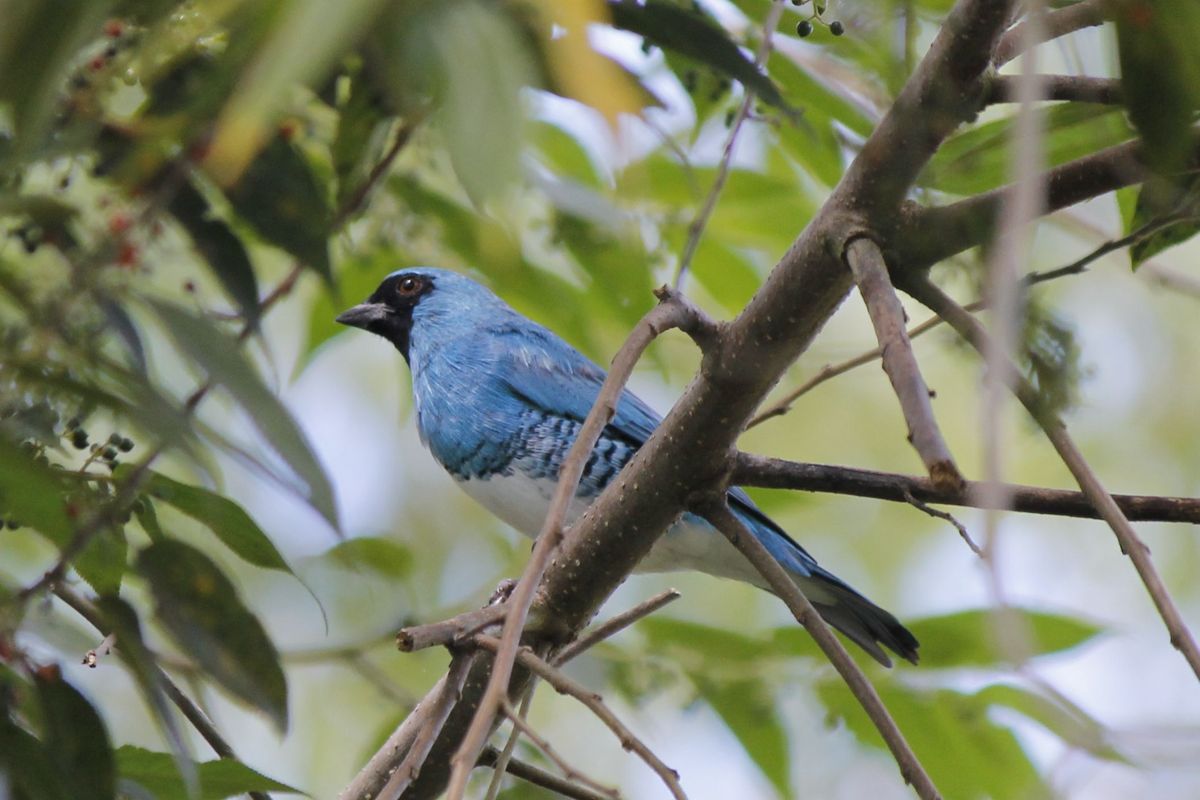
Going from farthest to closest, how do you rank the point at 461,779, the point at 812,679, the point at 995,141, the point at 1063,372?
1. the point at 812,679
2. the point at 995,141
3. the point at 1063,372
4. the point at 461,779

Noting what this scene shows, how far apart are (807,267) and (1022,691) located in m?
1.38

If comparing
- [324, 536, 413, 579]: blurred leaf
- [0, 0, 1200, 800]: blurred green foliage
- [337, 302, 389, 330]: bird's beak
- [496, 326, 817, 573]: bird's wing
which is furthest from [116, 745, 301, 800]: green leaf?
[337, 302, 389, 330]: bird's beak

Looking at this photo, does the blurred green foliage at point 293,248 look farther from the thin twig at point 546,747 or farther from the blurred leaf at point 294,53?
the thin twig at point 546,747

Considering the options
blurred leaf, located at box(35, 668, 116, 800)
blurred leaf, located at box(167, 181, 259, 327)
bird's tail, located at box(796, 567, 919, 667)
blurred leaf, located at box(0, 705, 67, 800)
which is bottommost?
blurred leaf, located at box(0, 705, 67, 800)

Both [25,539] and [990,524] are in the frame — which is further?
[25,539]

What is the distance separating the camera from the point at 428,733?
2.01 meters

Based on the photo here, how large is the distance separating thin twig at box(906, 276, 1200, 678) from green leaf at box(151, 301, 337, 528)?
79 cm

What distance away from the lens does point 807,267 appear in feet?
7.09

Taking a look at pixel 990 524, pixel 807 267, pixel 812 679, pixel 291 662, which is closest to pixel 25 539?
pixel 291 662

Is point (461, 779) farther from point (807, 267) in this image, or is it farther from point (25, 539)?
point (25, 539)

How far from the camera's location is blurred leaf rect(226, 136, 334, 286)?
1896 mm

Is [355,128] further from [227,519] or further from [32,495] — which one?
[32,495]

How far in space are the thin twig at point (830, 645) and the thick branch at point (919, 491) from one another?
10 centimetres

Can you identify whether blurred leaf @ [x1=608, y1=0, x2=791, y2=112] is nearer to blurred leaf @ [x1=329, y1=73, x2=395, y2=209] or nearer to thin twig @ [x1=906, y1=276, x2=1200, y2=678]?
thin twig @ [x1=906, y1=276, x2=1200, y2=678]
